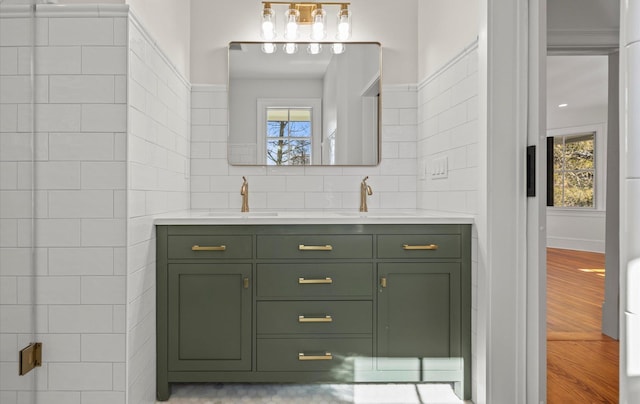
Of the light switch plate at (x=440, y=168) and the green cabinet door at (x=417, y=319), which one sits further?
the light switch plate at (x=440, y=168)

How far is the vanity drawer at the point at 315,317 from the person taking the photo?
2.13m

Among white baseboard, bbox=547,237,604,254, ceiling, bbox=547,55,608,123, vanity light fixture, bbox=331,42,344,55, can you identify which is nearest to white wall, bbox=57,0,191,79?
vanity light fixture, bbox=331,42,344,55

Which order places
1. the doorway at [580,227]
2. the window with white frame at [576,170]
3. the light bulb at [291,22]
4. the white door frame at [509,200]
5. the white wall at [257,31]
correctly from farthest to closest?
the window with white frame at [576,170], the white wall at [257,31], the light bulb at [291,22], the doorway at [580,227], the white door frame at [509,200]

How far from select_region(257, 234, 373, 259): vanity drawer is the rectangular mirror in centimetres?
85

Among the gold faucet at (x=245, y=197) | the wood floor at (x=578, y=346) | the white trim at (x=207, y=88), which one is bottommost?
the wood floor at (x=578, y=346)

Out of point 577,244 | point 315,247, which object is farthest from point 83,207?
point 577,244

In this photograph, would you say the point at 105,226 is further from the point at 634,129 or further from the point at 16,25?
the point at 634,129

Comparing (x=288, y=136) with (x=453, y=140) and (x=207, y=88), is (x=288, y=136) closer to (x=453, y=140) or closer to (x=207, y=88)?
(x=207, y=88)

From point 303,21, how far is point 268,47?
0.97 ft

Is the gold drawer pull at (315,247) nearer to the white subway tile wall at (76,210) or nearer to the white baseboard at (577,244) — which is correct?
Result: the white subway tile wall at (76,210)

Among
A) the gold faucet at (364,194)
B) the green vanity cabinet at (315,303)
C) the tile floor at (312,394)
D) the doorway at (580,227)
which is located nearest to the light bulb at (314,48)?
the gold faucet at (364,194)

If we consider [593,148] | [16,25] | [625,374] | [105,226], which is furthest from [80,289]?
[593,148]

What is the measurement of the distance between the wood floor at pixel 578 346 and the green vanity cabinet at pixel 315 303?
21.5 inches

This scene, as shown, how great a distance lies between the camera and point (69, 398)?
5.84 ft
